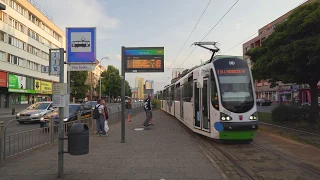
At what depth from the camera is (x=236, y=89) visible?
1081 cm

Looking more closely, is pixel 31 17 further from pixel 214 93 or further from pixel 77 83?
pixel 214 93

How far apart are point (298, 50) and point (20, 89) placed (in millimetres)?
42398

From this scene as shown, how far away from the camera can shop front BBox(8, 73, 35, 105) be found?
140 ft

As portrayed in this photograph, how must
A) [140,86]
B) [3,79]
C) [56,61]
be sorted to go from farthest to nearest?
1. [140,86]
2. [3,79]
3. [56,61]

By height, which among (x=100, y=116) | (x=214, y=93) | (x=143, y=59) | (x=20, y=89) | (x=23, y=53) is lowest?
(x=100, y=116)

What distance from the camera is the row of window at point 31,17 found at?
44.8 m

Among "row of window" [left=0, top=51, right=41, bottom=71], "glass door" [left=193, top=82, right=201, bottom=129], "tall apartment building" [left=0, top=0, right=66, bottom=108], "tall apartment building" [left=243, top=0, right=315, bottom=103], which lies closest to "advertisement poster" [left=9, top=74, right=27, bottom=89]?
"tall apartment building" [left=0, top=0, right=66, bottom=108]

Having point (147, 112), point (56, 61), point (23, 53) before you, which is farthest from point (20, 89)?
point (56, 61)

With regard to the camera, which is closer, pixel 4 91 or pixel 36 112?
pixel 36 112

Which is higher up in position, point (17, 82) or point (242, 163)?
point (17, 82)

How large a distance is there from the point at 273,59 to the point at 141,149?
9029 millimetres

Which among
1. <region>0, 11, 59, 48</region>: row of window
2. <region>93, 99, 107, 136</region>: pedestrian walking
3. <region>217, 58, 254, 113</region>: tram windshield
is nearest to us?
<region>217, 58, 254, 113</region>: tram windshield

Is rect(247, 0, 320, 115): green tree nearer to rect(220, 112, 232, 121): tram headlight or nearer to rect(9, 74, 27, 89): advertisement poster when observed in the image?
rect(220, 112, 232, 121): tram headlight

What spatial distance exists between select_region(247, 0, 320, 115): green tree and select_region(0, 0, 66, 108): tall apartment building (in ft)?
117
